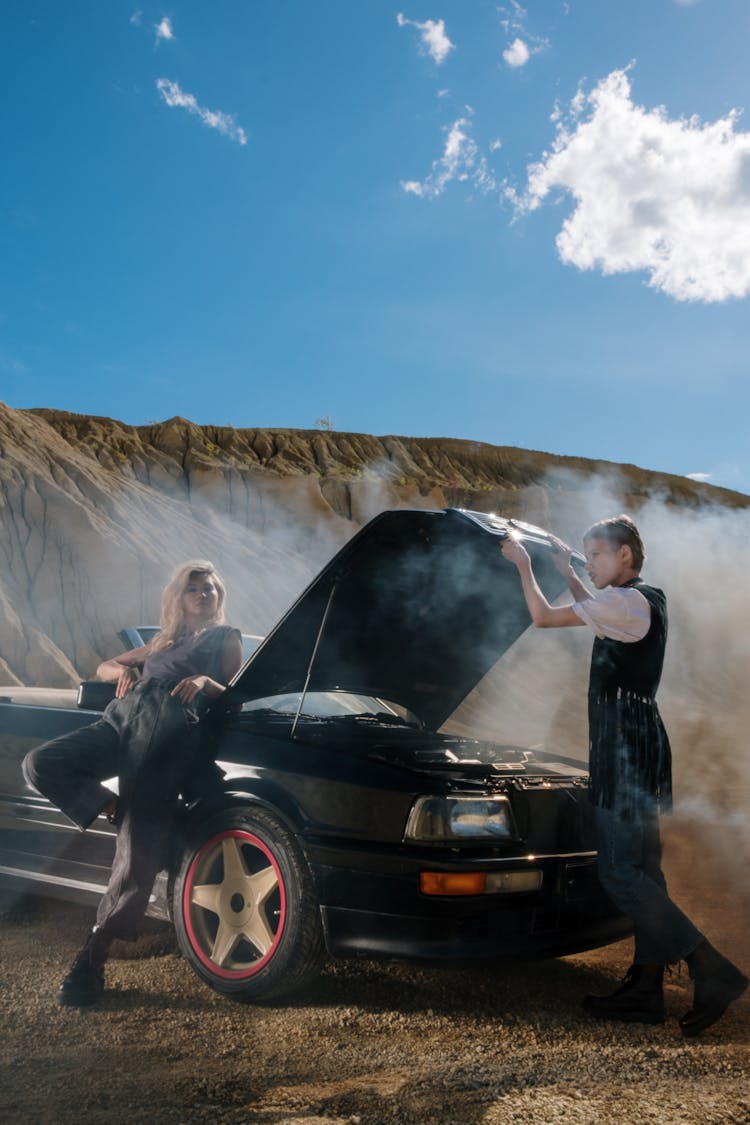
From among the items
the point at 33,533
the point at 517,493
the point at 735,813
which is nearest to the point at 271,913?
the point at 735,813

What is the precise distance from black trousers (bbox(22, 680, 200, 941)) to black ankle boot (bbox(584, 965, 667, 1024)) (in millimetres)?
1758

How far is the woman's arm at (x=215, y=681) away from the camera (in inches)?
147

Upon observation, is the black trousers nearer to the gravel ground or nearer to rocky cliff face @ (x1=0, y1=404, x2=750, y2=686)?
the gravel ground

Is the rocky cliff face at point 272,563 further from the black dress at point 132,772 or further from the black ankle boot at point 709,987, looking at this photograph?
the black dress at point 132,772

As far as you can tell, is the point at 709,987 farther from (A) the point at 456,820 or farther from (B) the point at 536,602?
(B) the point at 536,602

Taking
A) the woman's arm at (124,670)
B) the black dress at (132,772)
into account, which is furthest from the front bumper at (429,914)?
the woman's arm at (124,670)

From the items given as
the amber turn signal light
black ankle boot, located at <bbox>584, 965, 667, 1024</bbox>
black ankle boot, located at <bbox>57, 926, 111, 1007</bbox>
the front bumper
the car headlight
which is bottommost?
black ankle boot, located at <bbox>57, 926, 111, 1007</bbox>

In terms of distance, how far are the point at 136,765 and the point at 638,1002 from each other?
6.87 ft

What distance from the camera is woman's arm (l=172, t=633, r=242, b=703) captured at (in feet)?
12.3

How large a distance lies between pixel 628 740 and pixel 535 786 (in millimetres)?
388

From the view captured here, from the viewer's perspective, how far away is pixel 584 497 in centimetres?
4731

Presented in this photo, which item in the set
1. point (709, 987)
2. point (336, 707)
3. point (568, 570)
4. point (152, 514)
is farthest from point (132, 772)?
point (152, 514)

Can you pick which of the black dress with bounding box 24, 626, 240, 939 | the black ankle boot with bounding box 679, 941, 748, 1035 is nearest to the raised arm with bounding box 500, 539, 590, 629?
the black ankle boot with bounding box 679, 941, 748, 1035

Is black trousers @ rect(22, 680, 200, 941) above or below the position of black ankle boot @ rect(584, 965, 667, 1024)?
above
